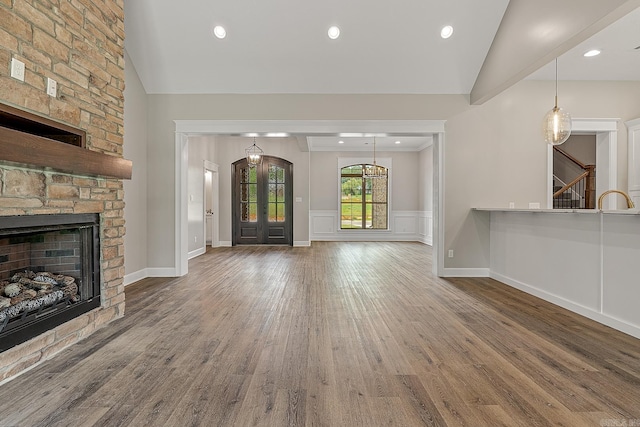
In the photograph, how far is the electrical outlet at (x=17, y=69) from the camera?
201 cm

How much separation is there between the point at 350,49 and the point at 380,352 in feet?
12.6

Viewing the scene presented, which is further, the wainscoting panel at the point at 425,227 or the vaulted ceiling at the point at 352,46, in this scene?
the wainscoting panel at the point at 425,227

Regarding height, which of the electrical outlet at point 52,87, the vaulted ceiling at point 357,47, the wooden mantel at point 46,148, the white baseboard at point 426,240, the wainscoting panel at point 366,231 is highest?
the vaulted ceiling at point 357,47

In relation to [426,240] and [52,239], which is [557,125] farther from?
[426,240]

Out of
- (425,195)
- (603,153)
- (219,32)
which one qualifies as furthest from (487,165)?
(425,195)

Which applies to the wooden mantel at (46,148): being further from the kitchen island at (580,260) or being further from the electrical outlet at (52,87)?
the kitchen island at (580,260)

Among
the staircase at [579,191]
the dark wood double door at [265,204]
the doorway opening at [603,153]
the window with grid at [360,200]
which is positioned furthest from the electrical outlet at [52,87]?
the window with grid at [360,200]

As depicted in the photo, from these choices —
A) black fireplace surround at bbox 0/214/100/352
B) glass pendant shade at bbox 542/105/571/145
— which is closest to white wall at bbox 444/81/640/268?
glass pendant shade at bbox 542/105/571/145

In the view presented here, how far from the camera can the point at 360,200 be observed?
10656 mm

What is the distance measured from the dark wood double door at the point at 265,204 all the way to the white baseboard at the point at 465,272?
4976 mm

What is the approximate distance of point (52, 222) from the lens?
93.0 inches

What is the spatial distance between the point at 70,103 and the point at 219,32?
2343mm

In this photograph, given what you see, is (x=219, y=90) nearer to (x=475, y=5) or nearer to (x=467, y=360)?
(x=475, y=5)

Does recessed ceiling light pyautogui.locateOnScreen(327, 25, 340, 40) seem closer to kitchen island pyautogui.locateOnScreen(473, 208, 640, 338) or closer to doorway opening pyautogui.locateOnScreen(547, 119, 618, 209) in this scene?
kitchen island pyautogui.locateOnScreen(473, 208, 640, 338)
